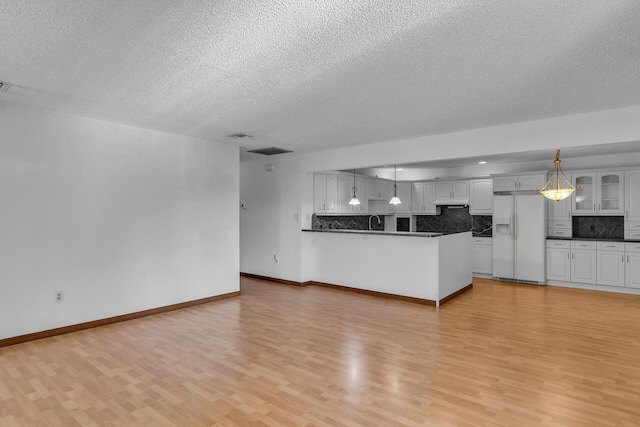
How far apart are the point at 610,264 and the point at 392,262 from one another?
380cm

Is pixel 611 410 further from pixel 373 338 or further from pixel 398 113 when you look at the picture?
pixel 398 113

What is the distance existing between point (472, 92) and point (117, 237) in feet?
14.2

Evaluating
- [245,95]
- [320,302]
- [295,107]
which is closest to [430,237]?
[320,302]

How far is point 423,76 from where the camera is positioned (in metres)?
2.91

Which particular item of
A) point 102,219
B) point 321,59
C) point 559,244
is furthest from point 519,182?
point 102,219

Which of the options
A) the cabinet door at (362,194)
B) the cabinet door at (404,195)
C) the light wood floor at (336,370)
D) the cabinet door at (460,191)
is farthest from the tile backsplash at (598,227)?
the cabinet door at (362,194)

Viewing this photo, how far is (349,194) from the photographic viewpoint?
7719mm

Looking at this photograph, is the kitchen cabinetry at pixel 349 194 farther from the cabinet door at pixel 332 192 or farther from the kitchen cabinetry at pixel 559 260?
the kitchen cabinetry at pixel 559 260

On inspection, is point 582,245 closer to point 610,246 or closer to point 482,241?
point 610,246

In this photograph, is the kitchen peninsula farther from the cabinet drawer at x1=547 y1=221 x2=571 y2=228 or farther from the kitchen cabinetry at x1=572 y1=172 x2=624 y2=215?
the kitchen cabinetry at x1=572 y1=172 x2=624 y2=215

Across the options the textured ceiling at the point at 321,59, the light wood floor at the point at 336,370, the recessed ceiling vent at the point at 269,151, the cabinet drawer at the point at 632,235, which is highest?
the textured ceiling at the point at 321,59

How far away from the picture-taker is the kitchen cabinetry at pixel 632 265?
19.3 feet

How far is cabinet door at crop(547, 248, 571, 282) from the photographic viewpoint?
6.48 meters

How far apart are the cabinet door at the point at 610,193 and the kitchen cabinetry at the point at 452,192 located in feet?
7.57
